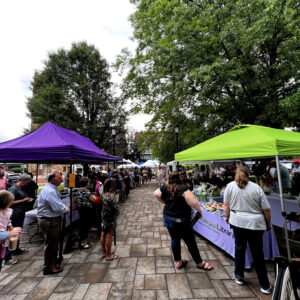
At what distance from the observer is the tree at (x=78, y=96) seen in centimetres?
1362

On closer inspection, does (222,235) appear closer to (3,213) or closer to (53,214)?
(53,214)

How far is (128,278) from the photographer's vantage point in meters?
2.68

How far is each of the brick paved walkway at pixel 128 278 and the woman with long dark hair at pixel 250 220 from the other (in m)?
0.29

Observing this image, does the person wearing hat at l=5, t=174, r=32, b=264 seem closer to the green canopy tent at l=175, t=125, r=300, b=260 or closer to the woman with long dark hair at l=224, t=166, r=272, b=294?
the woman with long dark hair at l=224, t=166, r=272, b=294

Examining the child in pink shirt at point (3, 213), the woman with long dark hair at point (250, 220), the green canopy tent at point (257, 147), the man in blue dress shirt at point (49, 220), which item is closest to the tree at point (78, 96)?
the green canopy tent at point (257, 147)

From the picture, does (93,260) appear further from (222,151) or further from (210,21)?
(210,21)

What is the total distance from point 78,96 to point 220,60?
12521mm

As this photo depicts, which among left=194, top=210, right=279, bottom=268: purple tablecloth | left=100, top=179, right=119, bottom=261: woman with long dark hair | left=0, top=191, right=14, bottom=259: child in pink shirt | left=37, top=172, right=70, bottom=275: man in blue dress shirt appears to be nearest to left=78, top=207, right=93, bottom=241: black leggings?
left=100, top=179, right=119, bottom=261: woman with long dark hair

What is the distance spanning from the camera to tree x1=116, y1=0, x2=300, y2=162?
6.17 m

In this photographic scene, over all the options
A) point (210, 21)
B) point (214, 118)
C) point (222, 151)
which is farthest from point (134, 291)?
point (210, 21)

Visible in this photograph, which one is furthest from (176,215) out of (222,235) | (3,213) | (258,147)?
(3,213)

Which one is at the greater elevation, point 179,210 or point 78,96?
point 78,96

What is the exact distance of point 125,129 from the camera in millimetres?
17172

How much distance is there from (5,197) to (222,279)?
3.36 meters
